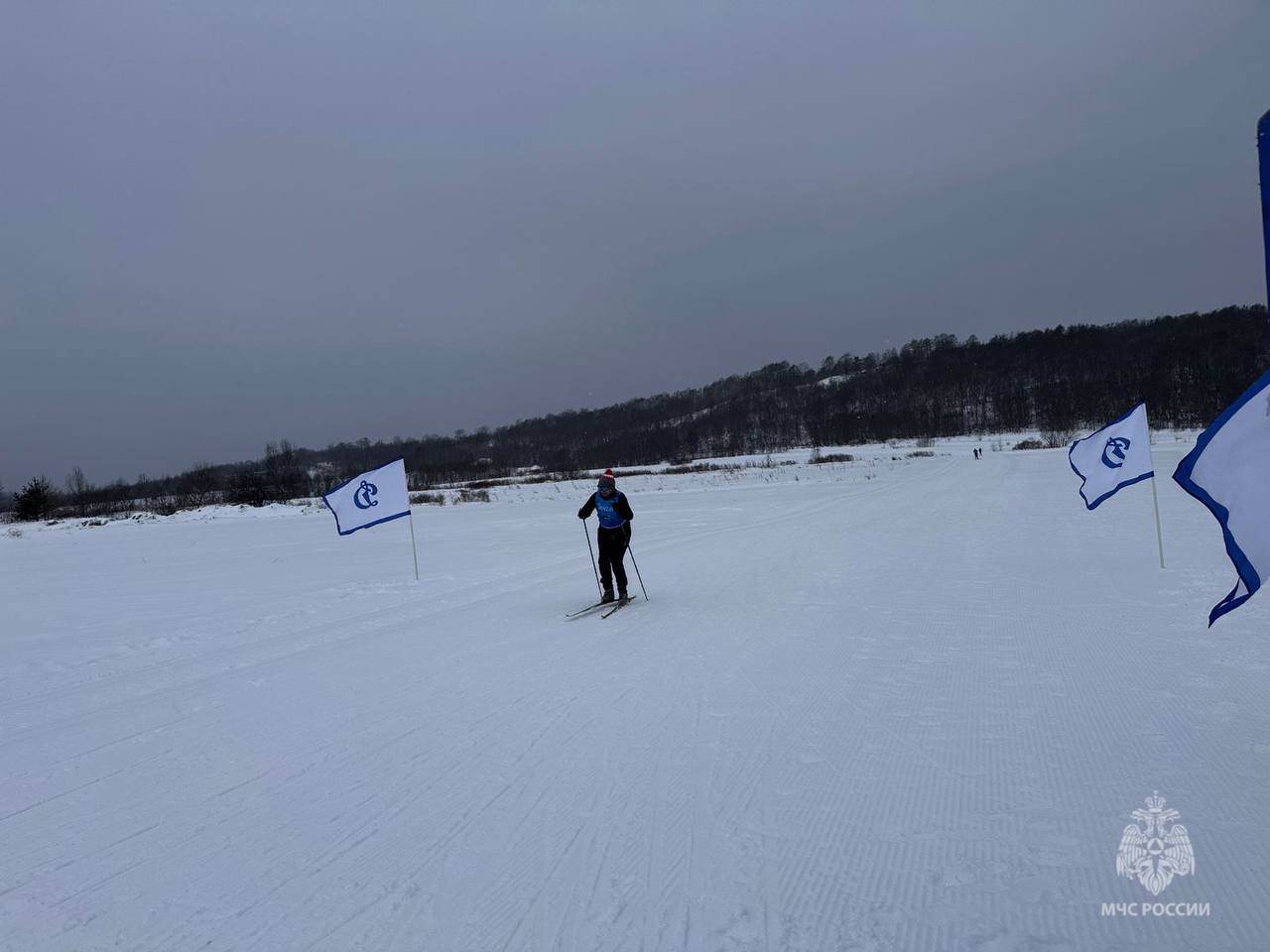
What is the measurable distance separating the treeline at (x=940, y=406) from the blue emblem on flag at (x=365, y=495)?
65.2 meters

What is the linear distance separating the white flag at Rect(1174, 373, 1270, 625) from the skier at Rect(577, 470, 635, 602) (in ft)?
21.8

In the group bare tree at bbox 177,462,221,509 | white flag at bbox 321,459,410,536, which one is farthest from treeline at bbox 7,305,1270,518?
white flag at bbox 321,459,410,536

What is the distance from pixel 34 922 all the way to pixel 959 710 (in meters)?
5.26

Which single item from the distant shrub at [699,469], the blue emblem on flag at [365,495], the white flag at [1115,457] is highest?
the blue emblem on flag at [365,495]

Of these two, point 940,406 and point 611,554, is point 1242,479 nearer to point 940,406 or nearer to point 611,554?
point 611,554

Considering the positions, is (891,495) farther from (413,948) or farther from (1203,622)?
(413,948)

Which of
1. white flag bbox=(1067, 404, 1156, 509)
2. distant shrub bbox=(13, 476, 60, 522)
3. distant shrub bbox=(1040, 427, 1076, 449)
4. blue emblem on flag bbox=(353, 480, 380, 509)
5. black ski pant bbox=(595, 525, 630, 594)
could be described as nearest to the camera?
black ski pant bbox=(595, 525, 630, 594)

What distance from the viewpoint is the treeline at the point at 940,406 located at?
10569 centimetres

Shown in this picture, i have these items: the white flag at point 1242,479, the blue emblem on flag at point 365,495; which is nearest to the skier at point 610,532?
the blue emblem on flag at point 365,495

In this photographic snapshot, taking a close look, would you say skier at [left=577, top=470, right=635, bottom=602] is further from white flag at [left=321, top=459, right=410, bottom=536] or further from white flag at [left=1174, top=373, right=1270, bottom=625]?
white flag at [left=1174, top=373, right=1270, bottom=625]

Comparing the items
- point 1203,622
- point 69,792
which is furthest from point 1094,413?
point 69,792

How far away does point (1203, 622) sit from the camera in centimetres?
642

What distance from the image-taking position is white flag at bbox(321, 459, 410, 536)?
42.5 feet

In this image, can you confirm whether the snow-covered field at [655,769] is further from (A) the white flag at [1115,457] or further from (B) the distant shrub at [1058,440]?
(B) the distant shrub at [1058,440]
